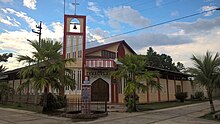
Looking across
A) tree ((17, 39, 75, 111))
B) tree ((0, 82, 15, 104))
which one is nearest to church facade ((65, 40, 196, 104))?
tree ((17, 39, 75, 111))

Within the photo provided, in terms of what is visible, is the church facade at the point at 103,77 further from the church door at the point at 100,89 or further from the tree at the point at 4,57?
the tree at the point at 4,57

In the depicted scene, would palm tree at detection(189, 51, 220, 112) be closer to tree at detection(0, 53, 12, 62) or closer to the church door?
the church door

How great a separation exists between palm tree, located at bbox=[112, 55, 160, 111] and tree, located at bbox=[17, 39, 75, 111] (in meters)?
4.14

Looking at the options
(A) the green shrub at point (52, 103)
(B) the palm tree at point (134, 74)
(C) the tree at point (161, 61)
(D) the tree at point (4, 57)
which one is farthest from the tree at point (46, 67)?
(C) the tree at point (161, 61)

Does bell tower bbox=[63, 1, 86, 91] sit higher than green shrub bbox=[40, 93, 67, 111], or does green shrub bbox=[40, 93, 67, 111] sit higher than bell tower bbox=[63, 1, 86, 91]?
bell tower bbox=[63, 1, 86, 91]

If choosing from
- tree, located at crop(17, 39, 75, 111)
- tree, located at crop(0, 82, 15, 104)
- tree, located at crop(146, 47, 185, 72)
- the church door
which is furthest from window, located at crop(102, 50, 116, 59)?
tree, located at crop(146, 47, 185, 72)

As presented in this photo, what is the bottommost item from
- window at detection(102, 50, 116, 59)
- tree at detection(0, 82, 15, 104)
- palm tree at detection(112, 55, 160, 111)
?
tree at detection(0, 82, 15, 104)

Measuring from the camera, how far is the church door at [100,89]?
23516 millimetres

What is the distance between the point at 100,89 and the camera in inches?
933

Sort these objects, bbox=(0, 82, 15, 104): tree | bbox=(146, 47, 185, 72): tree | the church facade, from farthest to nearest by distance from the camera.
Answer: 1. bbox=(146, 47, 185, 72): tree
2. bbox=(0, 82, 15, 104): tree
3. the church facade

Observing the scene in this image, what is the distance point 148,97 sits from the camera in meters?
26.6

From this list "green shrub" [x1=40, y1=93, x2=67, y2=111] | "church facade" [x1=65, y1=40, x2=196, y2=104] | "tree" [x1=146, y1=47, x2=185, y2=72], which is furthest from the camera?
"tree" [x1=146, y1=47, x2=185, y2=72]

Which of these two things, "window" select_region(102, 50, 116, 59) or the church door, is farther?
"window" select_region(102, 50, 116, 59)

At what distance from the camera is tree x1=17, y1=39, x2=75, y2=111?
16.0 m
